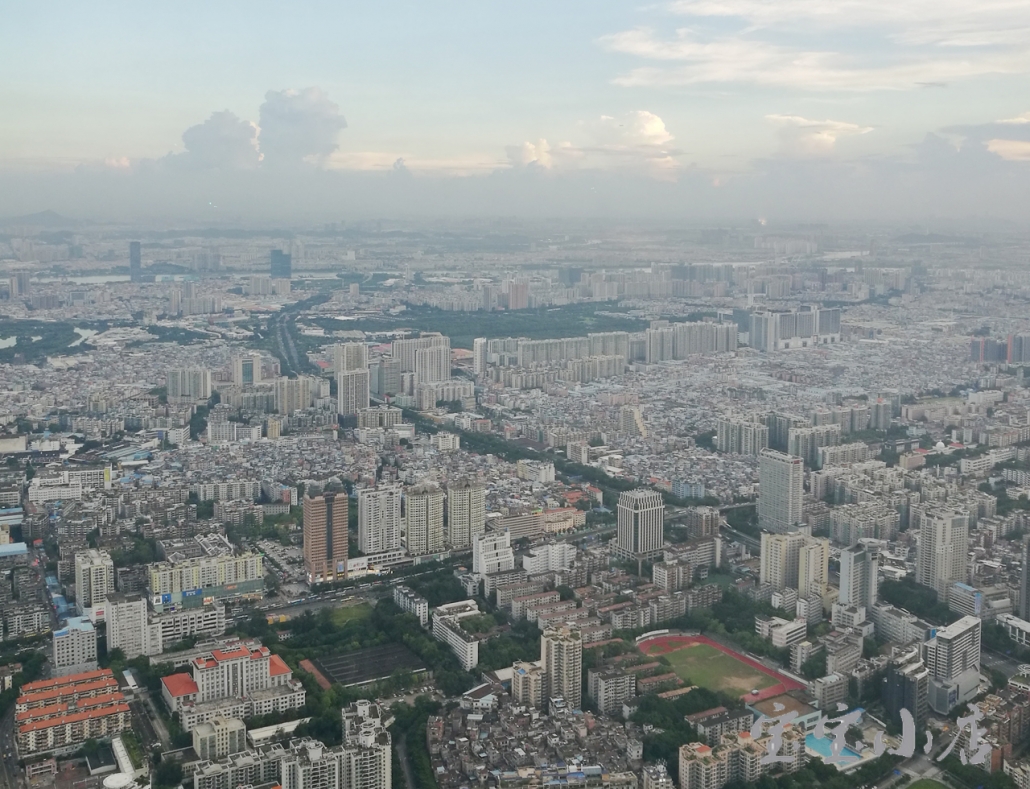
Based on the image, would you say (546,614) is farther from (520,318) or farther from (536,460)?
(520,318)

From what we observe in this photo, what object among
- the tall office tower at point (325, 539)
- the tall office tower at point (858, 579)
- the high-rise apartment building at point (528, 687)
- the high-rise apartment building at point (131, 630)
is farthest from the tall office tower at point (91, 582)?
the tall office tower at point (858, 579)

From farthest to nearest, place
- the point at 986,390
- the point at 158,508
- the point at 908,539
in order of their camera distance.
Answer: the point at 986,390 < the point at 158,508 < the point at 908,539

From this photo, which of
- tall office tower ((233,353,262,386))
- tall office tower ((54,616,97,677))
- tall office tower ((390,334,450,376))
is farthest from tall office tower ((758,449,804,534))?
tall office tower ((233,353,262,386))

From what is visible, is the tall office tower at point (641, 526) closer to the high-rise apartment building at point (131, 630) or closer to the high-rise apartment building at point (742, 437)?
the high-rise apartment building at point (742, 437)

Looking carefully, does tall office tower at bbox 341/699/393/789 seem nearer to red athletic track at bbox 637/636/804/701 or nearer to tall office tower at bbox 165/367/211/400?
red athletic track at bbox 637/636/804/701

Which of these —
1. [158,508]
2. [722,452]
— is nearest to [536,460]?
[722,452]

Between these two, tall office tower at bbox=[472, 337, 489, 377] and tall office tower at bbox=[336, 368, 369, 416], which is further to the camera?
tall office tower at bbox=[472, 337, 489, 377]

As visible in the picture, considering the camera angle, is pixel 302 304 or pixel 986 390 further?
pixel 302 304
